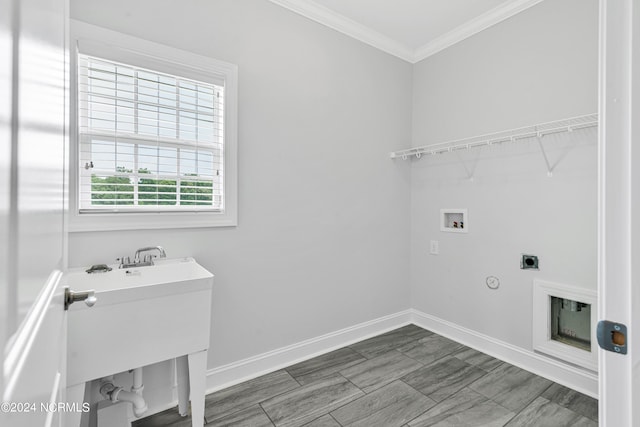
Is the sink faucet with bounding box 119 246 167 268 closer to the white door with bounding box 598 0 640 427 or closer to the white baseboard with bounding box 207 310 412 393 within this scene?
the white baseboard with bounding box 207 310 412 393

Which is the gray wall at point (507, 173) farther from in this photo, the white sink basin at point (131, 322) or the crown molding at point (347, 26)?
the white sink basin at point (131, 322)

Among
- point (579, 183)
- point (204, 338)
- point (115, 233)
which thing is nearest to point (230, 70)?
point (115, 233)

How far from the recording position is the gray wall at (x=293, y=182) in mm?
1949

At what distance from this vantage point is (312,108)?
2508 mm

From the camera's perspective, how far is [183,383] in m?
1.76

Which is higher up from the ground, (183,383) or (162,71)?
(162,71)

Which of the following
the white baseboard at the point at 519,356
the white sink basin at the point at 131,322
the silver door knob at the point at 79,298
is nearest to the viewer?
the silver door knob at the point at 79,298

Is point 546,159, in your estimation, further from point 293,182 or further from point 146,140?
point 146,140

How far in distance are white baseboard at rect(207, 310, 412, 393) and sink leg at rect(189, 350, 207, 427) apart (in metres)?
0.44

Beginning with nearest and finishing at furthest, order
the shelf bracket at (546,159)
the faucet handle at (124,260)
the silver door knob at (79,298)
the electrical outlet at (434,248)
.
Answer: the silver door knob at (79,298), the faucet handle at (124,260), the shelf bracket at (546,159), the electrical outlet at (434,248)

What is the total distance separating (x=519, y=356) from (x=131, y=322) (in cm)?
269

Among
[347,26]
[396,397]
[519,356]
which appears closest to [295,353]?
[396,397]

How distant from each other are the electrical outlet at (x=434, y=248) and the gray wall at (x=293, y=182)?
0.30 m

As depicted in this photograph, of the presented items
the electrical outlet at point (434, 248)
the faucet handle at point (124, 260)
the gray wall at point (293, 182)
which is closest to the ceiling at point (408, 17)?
the gray wall at point (293, 182)
